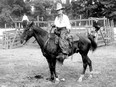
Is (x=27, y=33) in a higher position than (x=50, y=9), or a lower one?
lower

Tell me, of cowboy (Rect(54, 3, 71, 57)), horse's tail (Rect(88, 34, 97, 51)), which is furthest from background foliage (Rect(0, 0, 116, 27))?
cowboy (Rect(54, 3, 71, 57))

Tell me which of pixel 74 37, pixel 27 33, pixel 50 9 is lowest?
pixel 74 37

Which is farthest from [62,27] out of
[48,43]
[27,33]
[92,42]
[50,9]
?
[50,9]

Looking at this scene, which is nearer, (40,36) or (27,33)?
(27,33)

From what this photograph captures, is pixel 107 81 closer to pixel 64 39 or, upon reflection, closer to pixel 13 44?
pixel 64 39

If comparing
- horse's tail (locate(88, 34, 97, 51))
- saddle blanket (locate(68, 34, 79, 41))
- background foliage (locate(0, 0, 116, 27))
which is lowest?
horse's tail (locate(88, 34, 97, 51))

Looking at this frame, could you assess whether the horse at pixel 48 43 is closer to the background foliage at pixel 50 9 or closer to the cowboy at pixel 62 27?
the cowboy at pixel 62 27

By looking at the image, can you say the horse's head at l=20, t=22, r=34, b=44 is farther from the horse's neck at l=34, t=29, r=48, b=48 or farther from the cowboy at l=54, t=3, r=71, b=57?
the cowboy at l=54, t=3, r=71, b=57

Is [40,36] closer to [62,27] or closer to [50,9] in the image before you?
[62,27]

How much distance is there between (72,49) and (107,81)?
4.99 ft

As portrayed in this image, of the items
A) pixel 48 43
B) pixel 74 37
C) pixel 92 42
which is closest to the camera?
pixel 48 43

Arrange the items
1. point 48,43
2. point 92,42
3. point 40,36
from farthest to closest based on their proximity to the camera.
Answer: point 92,42 < point 40,36 < point 48,43

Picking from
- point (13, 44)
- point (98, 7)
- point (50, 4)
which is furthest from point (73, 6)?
point (13, 44)

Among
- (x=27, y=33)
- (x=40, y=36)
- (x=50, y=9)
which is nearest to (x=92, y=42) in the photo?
(x=40, y=36)
